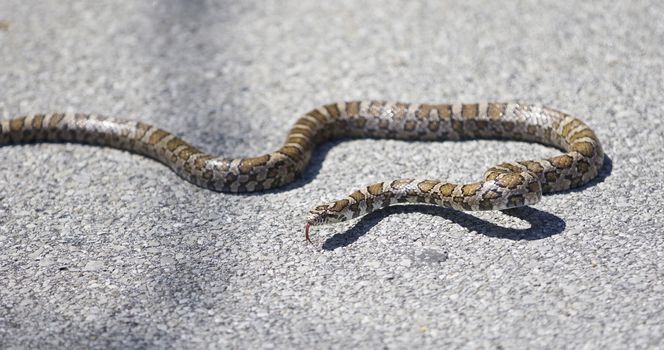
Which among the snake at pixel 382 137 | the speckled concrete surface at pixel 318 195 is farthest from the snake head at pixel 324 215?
the speckled concrete surface at pixel 318 195

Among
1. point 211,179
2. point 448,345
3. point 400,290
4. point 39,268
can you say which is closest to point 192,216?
point 211,179

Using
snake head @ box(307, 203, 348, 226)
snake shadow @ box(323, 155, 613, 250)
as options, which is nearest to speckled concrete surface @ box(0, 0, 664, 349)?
snake shadow @ box(323, 155, 613, 250)

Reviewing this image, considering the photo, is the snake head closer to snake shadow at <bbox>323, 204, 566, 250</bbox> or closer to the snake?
→ the snake

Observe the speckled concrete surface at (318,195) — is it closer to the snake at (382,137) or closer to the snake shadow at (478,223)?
the snake shadow at (478,223)

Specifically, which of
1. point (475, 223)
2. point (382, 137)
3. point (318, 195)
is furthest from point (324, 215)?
point (382, 137)

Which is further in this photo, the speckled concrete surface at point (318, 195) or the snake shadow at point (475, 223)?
the snake shadow at point (475, 223)

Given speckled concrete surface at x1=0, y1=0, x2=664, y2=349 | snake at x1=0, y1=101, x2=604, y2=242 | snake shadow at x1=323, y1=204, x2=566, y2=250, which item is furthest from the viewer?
snake at x1=0, y1=101, x2=604, y2=242

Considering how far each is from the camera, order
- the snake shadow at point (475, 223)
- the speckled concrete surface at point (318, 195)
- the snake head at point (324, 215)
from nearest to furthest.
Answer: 1. the speckled concrete surface at point (318, 195)
2. the snake shadow at point (475, 223)
3. the snake head at point (324, 215)
